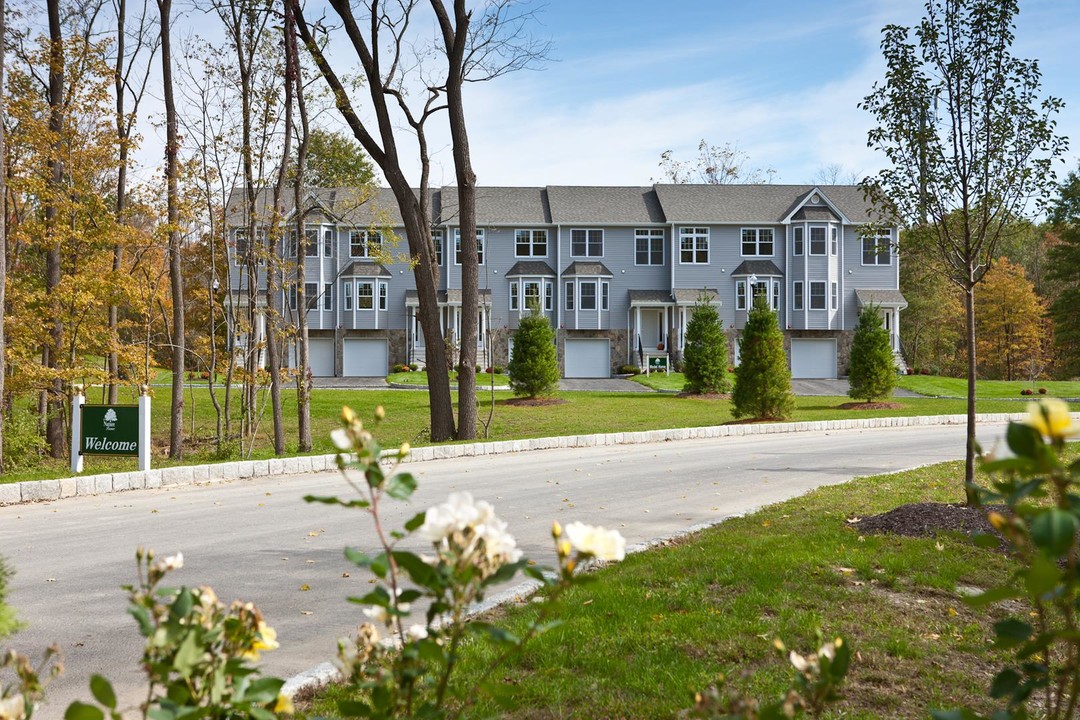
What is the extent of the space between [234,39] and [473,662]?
17.7 meters

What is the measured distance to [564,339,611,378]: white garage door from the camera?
47438mm

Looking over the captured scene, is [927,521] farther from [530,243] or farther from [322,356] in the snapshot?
[322,356]

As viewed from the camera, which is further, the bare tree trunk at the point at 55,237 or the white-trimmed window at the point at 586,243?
the white-trimmed window at the point at 586,243

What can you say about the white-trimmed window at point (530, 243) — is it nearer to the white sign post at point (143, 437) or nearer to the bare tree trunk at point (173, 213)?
the bare tree trunk at point (173, 213)

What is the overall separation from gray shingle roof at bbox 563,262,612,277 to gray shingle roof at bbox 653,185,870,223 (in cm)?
421

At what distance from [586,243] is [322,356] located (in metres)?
14.8

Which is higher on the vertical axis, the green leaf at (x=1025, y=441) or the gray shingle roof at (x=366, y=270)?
the gray shingle roof at (x=366, y=270)

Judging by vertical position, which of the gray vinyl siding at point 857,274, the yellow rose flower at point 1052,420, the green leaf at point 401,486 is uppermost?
the gray vinyl siding at point 857,274

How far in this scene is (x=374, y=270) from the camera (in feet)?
155

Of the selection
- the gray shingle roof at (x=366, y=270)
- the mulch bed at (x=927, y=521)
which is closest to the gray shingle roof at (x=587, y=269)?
the gray shingle roof at (x=366, y=270)

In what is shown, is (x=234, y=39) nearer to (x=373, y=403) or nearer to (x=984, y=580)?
(x=373, y=403)

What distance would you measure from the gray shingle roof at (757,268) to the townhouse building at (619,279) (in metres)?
→ 0.07

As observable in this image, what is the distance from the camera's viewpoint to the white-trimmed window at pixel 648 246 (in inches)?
1877

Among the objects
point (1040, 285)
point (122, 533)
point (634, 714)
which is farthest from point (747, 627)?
point (1040, 285)
